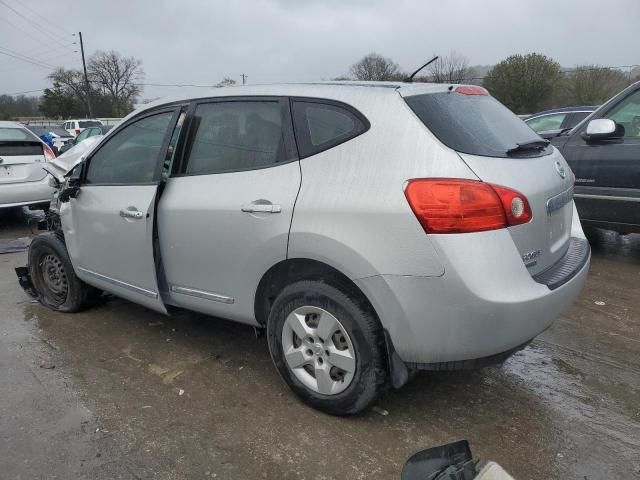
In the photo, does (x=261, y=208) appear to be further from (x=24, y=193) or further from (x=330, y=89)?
(x=24, y=193)

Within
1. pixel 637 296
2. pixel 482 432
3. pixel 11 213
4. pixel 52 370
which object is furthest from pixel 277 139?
pixel 11 213

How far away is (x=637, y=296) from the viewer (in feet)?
14.8

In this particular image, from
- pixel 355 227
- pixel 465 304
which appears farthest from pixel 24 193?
pixel 465 304

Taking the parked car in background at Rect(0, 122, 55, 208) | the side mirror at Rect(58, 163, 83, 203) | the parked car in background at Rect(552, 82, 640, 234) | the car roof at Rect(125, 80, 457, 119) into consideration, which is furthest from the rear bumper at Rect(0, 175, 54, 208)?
the parked car in background at Rect(552, 82, 640, 234)

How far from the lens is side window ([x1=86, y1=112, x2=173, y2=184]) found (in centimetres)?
345

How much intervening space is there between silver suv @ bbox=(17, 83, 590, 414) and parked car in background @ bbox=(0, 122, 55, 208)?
512 centimetres

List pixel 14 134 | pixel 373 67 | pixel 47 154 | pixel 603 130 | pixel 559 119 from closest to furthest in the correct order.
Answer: pixel 603 130
pixel 14 134
pixel 47 154
pixel 559 119
pixel 373 67

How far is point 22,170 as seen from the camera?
306 inches

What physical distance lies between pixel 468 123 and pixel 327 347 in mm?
1311

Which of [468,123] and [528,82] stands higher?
[528,82]

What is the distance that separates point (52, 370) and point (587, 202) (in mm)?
4883

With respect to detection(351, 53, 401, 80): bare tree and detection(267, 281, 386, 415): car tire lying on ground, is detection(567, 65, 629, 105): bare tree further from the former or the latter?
detection(267, 281, 386, 415): car tire lying on ground

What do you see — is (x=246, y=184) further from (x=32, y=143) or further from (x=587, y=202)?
(x=32, y=143)

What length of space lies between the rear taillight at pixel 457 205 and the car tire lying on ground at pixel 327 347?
562 mm
